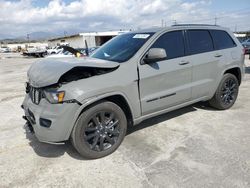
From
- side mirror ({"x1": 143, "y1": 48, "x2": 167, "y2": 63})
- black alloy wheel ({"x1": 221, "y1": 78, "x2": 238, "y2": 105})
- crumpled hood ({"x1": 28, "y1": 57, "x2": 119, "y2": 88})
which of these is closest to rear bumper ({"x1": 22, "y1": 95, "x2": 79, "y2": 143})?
crumpled hood ({"x1": 28, "y1": 57, "x2": 119, "y2": 88})

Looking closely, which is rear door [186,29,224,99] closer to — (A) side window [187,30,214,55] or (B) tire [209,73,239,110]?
(A) side window [187,30,214,55]

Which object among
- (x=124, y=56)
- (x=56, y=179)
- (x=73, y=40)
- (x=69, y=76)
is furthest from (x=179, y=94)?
(x=73, y=40)

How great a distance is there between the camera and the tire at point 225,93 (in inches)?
194

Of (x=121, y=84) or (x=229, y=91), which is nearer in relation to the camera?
(x=121, y=84)

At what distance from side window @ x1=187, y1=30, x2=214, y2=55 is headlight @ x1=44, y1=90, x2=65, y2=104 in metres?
2.49

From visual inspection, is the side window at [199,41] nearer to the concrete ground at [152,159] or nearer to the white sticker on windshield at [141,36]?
the white sticker on windshield at [141,36]

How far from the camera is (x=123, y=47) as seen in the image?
405cm

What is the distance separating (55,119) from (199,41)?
3033 millimetres

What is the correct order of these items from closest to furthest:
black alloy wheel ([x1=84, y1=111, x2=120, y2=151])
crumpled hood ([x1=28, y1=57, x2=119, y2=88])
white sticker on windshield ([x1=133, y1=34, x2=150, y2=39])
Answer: crumpled hood ([x1=28, y1=57, x2=119, y2=88])
black alloy wheel ([x1=84, y1=111, x2=120, y2=151])
white sticker on windshield ([x1=133, y1=34, x2=150, y2=39])

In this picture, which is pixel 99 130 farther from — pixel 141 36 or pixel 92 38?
pixel 92 38

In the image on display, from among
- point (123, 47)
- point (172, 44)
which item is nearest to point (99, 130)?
point (123, 47)

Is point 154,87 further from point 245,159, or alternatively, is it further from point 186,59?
point 245,159

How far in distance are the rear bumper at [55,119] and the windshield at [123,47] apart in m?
1.18

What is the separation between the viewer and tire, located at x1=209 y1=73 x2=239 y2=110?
16.2 ft
